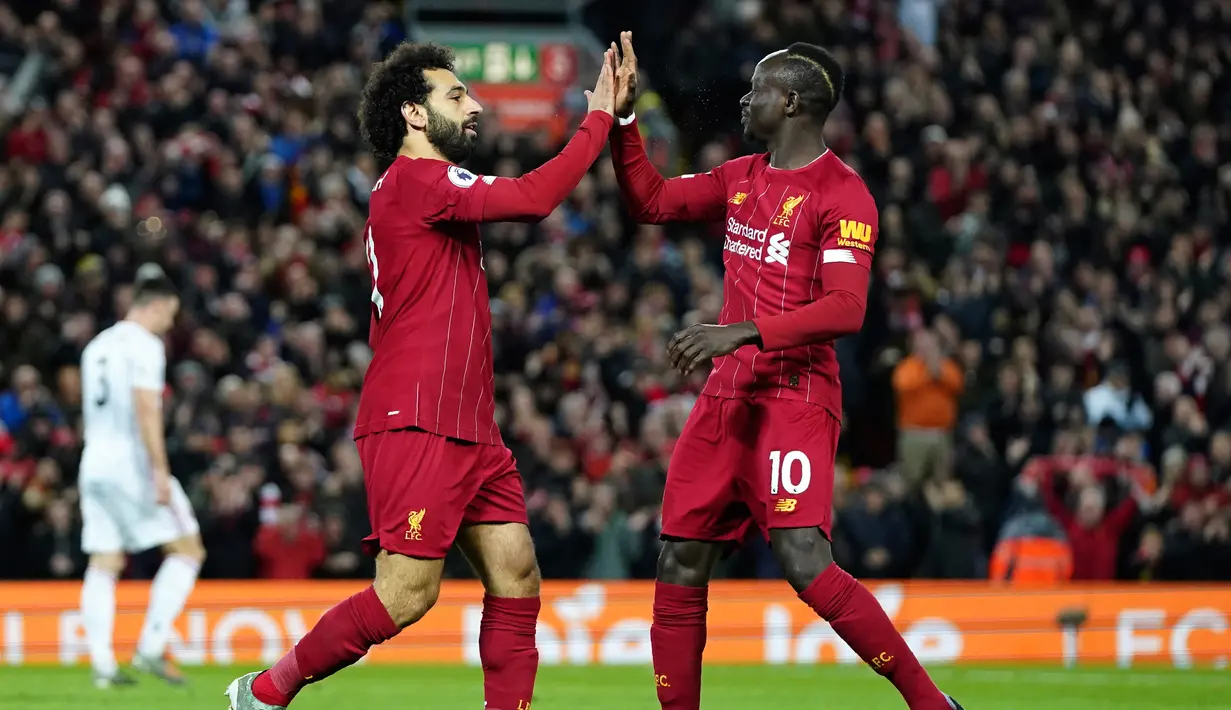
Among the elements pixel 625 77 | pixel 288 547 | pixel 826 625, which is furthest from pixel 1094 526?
pixel 625 77

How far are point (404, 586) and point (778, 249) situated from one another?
184 cm

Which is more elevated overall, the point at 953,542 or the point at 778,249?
the point at 778,249

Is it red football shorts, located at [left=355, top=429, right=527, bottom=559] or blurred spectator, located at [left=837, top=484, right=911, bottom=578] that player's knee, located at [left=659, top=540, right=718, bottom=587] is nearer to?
red football shorts, located at [left=355, top=429, right=527, bottom=559]

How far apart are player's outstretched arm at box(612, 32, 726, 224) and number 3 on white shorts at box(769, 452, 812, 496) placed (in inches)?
41.9

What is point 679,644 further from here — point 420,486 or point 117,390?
point 117,390

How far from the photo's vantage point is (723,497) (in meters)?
7.31

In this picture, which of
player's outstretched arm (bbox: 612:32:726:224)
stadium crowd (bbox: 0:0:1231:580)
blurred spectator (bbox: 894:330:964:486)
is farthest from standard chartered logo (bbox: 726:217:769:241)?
blurred spectator (bbox: 894:330:964:486)

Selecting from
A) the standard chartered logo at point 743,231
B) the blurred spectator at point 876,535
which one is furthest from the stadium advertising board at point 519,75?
the standard chartered logo at point 743,231

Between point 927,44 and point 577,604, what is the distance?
10.7 meters

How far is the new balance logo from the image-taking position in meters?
7.32

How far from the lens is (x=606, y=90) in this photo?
7.23 metres

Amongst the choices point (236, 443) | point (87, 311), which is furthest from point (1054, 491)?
point (87, 311)

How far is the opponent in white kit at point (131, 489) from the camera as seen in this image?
441 inches

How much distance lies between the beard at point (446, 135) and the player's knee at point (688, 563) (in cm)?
165
